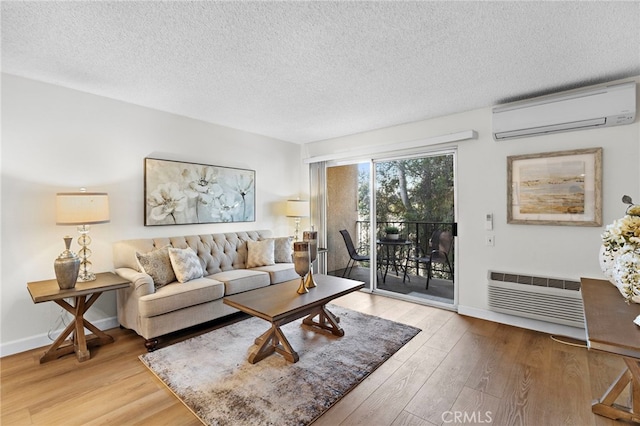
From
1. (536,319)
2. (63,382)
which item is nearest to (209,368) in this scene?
(63,382)

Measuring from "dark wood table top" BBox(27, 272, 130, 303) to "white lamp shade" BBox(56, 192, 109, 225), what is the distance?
55cm

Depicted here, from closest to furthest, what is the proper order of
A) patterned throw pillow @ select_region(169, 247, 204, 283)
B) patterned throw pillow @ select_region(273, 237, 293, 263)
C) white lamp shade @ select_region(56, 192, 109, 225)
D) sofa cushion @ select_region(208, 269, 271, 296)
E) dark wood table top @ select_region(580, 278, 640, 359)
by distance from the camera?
dark wood table top @ select_region(580, 278, 640, 359), white lamp shade @ select_region(56, 192, 109, 225), patterned throw pillow @ select_region(169, 247, 204, 283), sofa cushion @ select_region(208, 269, 271, 296), patterned throw pillow @ select_region(273, 237, 293, 263)

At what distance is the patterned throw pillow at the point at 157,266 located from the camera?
289 cm

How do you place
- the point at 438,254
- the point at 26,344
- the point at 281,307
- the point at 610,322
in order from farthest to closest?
the point at 438,254 → the point at 26,344 → the point at 281,307 → the point at 610,322

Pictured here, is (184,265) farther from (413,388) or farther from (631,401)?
(631,401)

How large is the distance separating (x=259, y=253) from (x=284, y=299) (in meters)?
1.51

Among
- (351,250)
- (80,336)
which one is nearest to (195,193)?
(80,336)

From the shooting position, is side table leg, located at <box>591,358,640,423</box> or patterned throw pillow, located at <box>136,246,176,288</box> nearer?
side table leg, located at <box>591,358,640,423</box>

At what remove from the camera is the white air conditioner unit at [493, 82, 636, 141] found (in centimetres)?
256

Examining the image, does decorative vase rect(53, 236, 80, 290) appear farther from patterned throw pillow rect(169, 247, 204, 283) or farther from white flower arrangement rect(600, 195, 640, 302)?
white flower arrangement rect(600, 195, 640, 302)

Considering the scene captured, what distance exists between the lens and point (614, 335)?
4.24ft

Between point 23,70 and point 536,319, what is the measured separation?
5315mm

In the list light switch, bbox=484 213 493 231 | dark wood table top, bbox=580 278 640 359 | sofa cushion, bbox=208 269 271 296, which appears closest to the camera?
dark wood table top, bbox=580 278 640 359

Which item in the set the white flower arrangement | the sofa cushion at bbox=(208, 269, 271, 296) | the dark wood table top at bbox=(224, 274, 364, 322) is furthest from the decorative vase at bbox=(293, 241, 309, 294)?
the white flower arrangement
